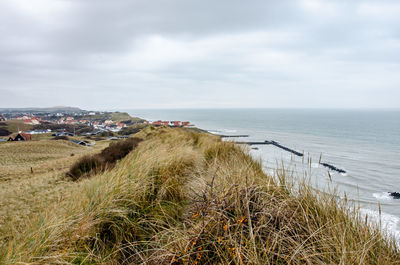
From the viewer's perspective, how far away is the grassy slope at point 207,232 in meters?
1.70

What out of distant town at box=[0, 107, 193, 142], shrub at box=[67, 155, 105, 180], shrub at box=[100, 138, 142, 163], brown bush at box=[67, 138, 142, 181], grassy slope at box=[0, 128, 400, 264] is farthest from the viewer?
distant town at box=[0, 107, 193, 142]

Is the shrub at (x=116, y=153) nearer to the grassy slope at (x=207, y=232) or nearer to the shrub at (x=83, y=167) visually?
the shrub at (x=83, y=167)

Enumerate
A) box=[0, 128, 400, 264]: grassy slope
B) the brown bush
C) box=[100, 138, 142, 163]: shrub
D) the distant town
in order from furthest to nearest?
the distant town, box=[100, 138, 142, 163]: shrub, the brown bush, box=[0, 128, 400, 264]: grassy slope

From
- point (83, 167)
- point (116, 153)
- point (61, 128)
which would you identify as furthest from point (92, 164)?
point (61, 128)

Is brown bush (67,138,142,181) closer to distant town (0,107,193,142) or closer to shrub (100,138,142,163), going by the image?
shrub (100,138,142,163)

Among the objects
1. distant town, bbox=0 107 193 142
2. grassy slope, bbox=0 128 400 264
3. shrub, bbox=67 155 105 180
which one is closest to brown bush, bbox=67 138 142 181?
shrub, bbox=67 155 105 180

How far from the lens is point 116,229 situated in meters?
2.49

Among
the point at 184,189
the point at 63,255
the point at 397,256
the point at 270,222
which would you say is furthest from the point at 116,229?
the point at 397,256

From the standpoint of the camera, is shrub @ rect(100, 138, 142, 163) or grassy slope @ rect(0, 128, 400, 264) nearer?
grassy slope @ rect(0, 128, 400, 264)

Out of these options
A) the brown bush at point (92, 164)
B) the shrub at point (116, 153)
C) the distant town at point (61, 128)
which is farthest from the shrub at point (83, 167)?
the distant town at point (61, 128)

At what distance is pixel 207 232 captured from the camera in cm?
196

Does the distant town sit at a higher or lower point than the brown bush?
lower

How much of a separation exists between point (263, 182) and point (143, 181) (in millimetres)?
1832

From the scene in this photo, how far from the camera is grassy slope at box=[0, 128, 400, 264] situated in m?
1.70
